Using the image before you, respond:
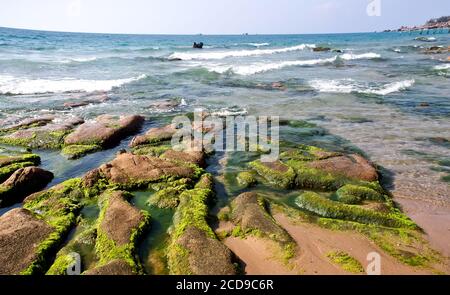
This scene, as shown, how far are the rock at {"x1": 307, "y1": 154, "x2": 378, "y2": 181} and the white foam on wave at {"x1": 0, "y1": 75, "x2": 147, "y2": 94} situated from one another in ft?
54.9

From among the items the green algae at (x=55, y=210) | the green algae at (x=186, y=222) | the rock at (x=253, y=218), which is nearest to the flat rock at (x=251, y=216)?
the rock at (x=253, y=218)

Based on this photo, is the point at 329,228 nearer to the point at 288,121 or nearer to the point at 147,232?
the point at 147,232

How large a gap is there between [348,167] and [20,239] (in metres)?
7.13

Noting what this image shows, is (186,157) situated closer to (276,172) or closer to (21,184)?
(276,172)

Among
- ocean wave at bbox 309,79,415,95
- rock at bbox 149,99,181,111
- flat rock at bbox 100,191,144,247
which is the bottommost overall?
flat rock at bbox 100,191,144,247

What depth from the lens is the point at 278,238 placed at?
6273 mm

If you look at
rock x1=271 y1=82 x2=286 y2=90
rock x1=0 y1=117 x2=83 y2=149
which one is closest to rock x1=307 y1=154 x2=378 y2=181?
rock x1=0 y1=117 x2=83 y2=149

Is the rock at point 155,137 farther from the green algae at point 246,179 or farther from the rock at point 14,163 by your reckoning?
the green algae at point 246,179

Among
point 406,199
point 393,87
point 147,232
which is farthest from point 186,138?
point 393,87

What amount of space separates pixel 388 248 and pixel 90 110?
1391 centimetres

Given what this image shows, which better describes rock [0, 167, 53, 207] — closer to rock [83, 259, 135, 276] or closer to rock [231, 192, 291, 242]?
rock [83, 259, 135, 276]

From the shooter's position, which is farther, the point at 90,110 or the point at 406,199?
the point at 90,110

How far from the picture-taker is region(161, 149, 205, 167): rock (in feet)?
31.2
